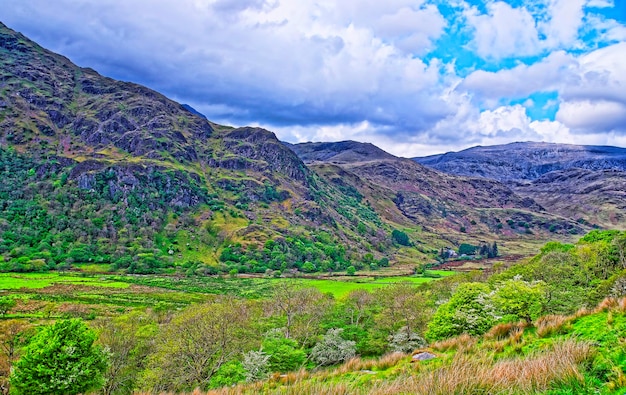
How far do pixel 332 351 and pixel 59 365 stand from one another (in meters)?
25.6

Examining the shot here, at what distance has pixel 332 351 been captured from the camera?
141ft

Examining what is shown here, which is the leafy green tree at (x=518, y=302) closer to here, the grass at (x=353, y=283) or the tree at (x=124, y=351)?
the tree at (x=124, y=351)

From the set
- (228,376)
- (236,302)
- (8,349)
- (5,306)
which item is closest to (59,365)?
(228,376)

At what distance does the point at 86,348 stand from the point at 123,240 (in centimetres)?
12857

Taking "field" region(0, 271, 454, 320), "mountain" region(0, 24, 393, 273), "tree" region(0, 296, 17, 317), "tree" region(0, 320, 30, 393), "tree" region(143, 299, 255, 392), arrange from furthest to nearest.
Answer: "mountain" region(0, 24, 393, 273) < "field" region(0, 271, 454, 320) < "tree" region(0, 296, 17, 317) < "tree" region(0, 320, 30, 393) < "tree" region(143, 299, 255, 392)

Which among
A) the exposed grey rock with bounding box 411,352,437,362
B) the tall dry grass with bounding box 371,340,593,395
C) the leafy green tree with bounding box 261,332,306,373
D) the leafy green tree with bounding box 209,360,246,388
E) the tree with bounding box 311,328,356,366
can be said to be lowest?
the tree with bounding box 311,328,356,366

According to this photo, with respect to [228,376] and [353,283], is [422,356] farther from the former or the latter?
[353,283]

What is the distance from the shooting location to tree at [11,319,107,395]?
94.8ft

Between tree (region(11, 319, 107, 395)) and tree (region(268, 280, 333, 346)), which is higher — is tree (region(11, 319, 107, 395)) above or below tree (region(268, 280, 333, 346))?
above

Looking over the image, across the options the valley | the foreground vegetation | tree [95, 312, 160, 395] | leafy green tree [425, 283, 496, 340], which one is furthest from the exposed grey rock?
tree [95, 312, 160, 395]

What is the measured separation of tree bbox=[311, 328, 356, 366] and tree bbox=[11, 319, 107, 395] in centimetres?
2176

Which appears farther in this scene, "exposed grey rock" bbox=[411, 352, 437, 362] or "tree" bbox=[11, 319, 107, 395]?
"tree" bbox=[11, 319, 107, 395]

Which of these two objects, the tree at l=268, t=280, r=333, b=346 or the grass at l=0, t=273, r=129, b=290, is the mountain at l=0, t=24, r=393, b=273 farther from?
the tree at l=268, t=280, r=333, b=346

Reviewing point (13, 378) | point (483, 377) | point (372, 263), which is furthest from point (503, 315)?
point (372, 263)
